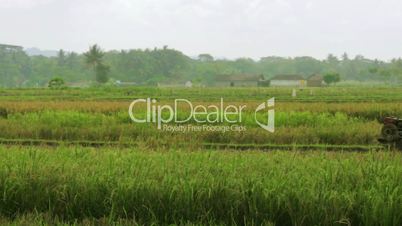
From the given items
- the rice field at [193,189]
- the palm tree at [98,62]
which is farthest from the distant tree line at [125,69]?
the rice field at [193,189]

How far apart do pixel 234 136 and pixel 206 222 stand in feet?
24.4

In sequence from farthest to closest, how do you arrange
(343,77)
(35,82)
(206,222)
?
(343,77)
(35,82)
(206,222)

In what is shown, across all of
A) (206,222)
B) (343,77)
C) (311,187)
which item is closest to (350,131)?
(311,187)

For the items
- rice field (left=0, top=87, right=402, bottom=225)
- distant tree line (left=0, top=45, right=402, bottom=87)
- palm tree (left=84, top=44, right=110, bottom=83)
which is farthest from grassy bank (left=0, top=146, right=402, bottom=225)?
distant tree line (left=0, top=45, right=402, bottom=87)

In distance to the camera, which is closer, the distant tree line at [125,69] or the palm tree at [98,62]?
the palm tree at [98,62]

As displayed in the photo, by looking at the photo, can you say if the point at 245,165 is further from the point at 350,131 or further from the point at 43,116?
the point at 43,116

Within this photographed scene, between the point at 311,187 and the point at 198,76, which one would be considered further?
the point at 198,76

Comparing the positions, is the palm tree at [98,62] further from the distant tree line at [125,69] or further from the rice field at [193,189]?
the rice field at [193,189]

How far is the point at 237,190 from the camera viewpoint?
539cm

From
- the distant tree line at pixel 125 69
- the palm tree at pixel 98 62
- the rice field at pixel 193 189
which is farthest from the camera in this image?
the distant tree line at pixel 125 69

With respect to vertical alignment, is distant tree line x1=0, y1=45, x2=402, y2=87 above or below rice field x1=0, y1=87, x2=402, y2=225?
above

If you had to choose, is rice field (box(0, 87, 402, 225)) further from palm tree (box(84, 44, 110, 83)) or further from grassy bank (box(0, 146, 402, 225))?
palm tree (box(84, 44, 110, 83))

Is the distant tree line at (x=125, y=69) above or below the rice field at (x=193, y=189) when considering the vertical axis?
above

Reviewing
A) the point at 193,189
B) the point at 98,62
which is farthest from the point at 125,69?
the point at 193,189
